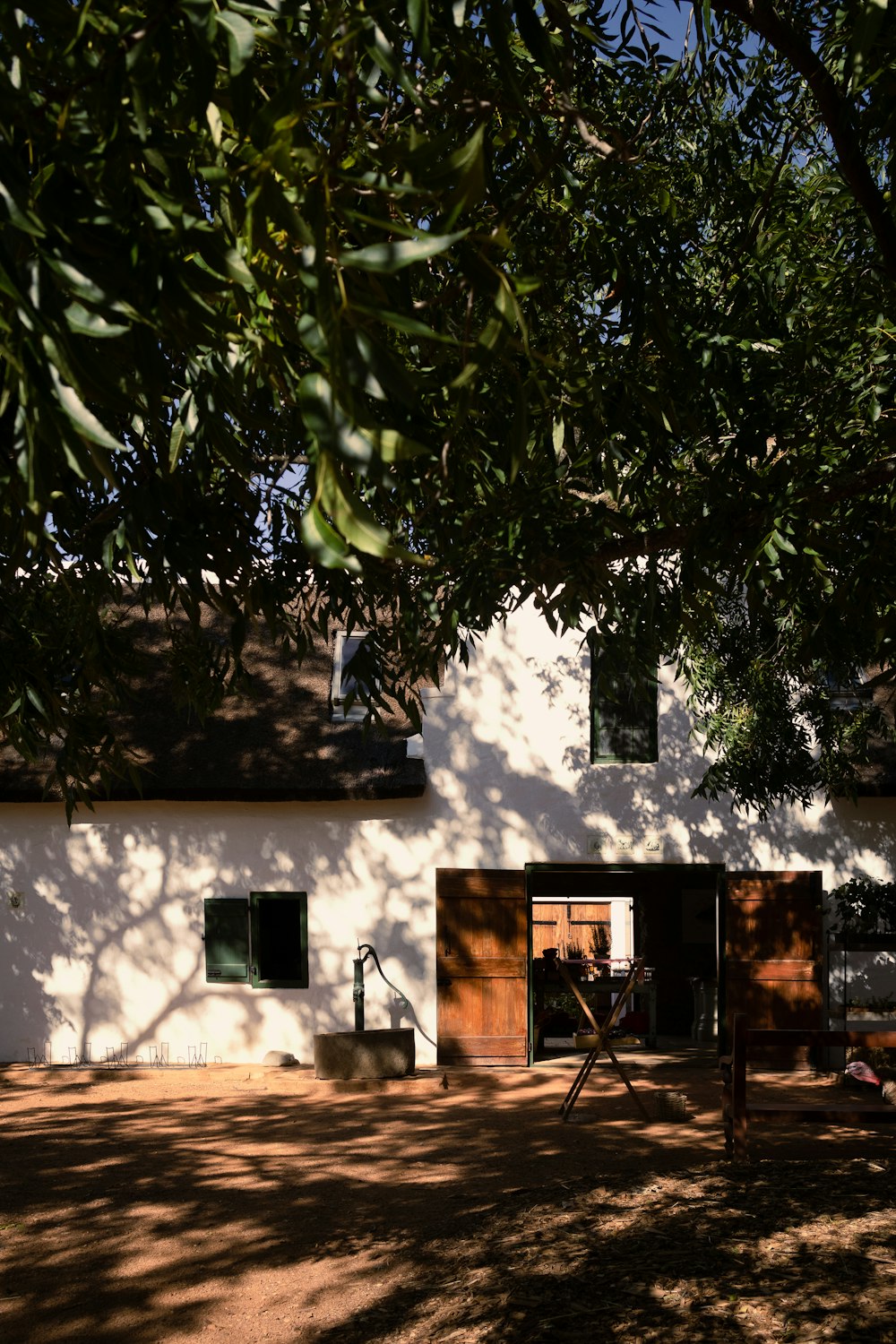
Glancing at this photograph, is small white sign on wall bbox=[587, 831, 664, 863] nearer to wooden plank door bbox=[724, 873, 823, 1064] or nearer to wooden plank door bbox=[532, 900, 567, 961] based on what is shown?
wooden plank door bbox=[724, 873, 823, 1064]

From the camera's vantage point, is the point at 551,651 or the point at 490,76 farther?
the point at 551,651

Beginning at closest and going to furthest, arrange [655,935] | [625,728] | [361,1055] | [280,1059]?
[361,1055] → [280,1059] → [625,728] → [655,935]

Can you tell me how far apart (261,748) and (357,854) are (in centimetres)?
159

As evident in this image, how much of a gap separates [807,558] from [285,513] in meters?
2.70

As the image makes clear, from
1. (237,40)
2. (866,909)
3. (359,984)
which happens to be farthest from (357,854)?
(237,40)

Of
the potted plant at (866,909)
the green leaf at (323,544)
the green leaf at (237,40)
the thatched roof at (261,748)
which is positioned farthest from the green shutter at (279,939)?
the green leaf at (323,544)

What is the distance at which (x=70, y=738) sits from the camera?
21.6ft

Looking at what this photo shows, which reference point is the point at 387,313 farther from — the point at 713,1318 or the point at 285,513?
the point at 285,513

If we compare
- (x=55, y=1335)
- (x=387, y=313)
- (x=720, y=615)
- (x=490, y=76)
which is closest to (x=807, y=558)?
(x=490, y=76)

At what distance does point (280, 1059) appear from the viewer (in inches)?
555

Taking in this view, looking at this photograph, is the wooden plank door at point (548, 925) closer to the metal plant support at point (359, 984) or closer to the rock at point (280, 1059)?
the metal plant support at point (359, 984)

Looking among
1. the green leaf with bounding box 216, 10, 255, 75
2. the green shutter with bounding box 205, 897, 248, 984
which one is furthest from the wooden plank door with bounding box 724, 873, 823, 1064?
the green leaf with bounding box 216, 10, 255, 75

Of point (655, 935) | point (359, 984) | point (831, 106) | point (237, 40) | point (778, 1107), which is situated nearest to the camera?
point (237, 40)

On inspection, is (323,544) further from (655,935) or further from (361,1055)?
(655,935)
